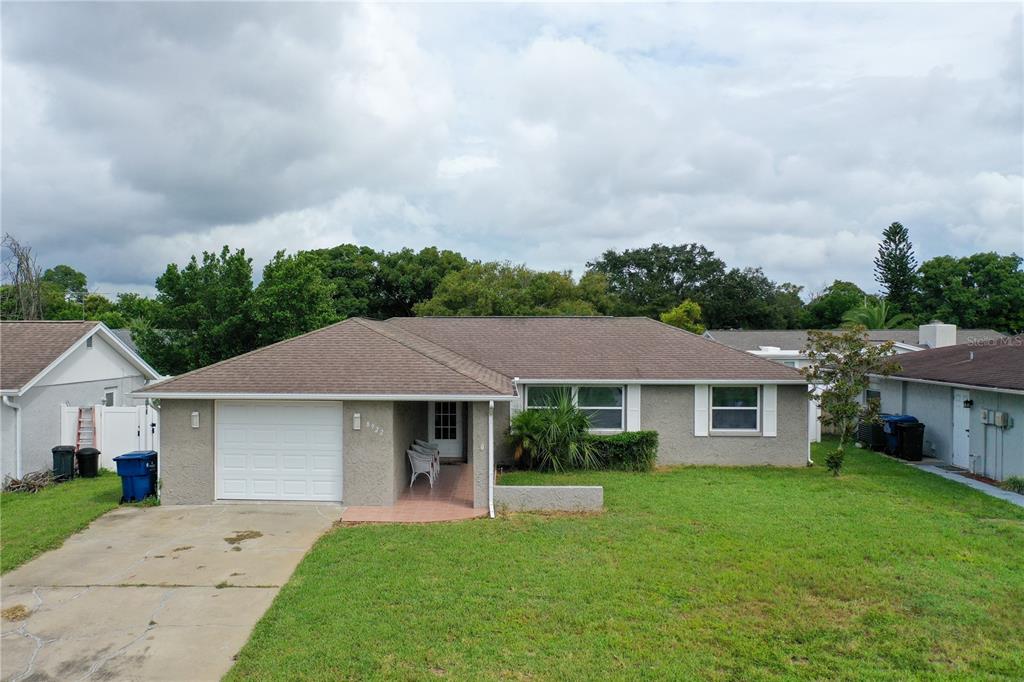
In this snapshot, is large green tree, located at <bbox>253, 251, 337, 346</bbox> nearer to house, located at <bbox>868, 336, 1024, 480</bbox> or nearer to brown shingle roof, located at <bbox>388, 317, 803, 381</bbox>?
brown shingle roof, located at <bbox>388, 317, 803, 381</bbox>

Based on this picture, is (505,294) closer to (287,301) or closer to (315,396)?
(287,301)

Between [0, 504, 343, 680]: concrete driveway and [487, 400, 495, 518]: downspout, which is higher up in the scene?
[487, 400, 495, 518]: downspout

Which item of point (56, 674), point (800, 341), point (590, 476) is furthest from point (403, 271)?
point (56, 674)

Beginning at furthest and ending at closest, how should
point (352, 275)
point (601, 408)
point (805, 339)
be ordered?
point (352, 275)
point (805, 339)
point (601, 408)

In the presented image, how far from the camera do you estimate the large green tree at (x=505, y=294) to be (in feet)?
126

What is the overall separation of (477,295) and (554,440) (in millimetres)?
23690

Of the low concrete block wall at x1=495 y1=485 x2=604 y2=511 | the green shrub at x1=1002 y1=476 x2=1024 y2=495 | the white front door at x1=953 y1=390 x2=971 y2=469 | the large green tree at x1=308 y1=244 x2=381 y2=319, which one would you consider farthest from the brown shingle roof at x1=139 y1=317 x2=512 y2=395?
the large green tree at x1=308 y1=244 x2=381 y2=319

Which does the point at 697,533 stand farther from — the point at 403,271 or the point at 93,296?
the point at 93,296

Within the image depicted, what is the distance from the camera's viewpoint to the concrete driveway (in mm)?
6227

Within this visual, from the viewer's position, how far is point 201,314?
24438mm

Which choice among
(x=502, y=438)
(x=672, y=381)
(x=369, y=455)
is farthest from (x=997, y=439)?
(x=369, y=455)

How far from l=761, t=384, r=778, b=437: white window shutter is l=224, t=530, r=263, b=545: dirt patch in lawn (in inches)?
491

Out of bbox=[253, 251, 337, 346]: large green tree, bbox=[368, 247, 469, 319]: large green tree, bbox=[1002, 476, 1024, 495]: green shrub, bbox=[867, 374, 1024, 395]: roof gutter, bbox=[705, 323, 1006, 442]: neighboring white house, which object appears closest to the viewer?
bbox=[1002, 476, 1024, 495]: green shrub

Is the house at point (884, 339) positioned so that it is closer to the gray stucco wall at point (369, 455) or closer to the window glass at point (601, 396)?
the window glass at point (601, 396)
